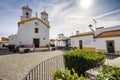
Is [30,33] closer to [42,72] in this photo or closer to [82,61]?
[42,72]

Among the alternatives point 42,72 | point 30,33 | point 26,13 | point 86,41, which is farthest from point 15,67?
point 26,13

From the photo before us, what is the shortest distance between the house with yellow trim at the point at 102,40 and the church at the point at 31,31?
26.8 feet

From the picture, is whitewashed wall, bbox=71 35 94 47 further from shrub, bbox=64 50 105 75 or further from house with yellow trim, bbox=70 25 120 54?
shrub, bbox=64 50 105 75

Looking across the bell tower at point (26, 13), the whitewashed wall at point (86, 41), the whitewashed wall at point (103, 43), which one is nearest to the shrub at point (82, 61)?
the whitewashed wall at point (103, 43)

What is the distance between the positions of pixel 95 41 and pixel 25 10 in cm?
1677

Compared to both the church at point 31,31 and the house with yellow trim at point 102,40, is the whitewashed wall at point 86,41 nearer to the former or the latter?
the house with yellow trim at point 102,40

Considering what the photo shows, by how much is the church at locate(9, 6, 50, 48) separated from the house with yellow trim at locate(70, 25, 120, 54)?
322 inches

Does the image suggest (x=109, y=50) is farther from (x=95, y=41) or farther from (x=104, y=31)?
(x=104, y=31)

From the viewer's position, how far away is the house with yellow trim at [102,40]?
1429 cm

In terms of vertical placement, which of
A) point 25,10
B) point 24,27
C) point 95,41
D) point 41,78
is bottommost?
point 41,78

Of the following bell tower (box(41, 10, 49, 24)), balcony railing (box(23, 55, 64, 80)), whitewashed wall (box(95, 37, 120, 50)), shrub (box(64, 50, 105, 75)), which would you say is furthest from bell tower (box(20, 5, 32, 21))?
shrub (box(64, 50, 105, 75))

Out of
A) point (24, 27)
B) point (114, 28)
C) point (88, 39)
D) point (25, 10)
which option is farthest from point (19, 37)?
point (114, 28)

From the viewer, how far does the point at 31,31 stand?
73.7 feet

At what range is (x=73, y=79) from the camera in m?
1.89
